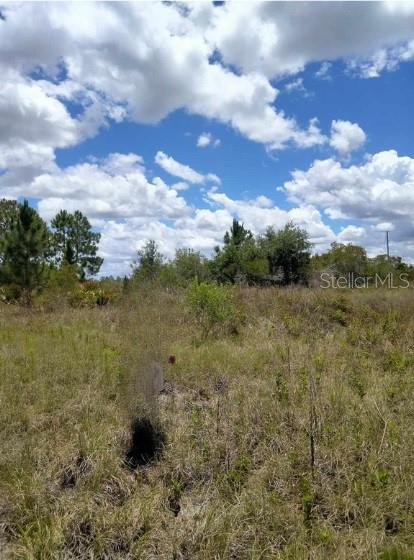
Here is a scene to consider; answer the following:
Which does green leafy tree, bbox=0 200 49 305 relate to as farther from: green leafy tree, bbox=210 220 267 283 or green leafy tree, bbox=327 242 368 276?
green leafy tree, bbox=327 242 368 276

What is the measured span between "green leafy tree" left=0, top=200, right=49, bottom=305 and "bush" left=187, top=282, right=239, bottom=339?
1037 cm

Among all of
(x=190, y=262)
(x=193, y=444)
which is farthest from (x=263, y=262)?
(x=193, y=444)

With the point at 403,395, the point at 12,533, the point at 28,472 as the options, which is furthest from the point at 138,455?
the point at 403,395

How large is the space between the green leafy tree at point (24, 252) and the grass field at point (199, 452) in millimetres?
11188

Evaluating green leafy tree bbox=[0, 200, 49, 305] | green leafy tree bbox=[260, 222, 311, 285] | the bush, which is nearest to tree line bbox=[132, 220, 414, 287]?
green leafy tree bbox=[260, 222, 311, 285]

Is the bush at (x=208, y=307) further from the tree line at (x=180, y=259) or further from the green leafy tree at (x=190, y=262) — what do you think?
the green leafy tree at (x=190, y=262)

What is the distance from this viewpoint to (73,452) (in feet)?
10.6

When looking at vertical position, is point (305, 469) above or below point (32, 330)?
below

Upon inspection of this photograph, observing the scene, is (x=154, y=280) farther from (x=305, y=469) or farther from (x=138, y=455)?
(x=305, y=469)

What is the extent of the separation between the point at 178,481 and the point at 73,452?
0.85m

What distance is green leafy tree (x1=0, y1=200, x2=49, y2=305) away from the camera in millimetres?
15852

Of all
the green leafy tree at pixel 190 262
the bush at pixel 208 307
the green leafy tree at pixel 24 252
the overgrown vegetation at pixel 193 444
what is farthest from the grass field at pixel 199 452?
the green leafy tree at pixel 190 262

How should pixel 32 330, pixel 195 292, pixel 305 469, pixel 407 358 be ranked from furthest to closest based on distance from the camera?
pixel 195 292 → pixel 32 330 → pixel 407 358 → pixel 305 469

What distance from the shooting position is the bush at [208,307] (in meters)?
7.26
